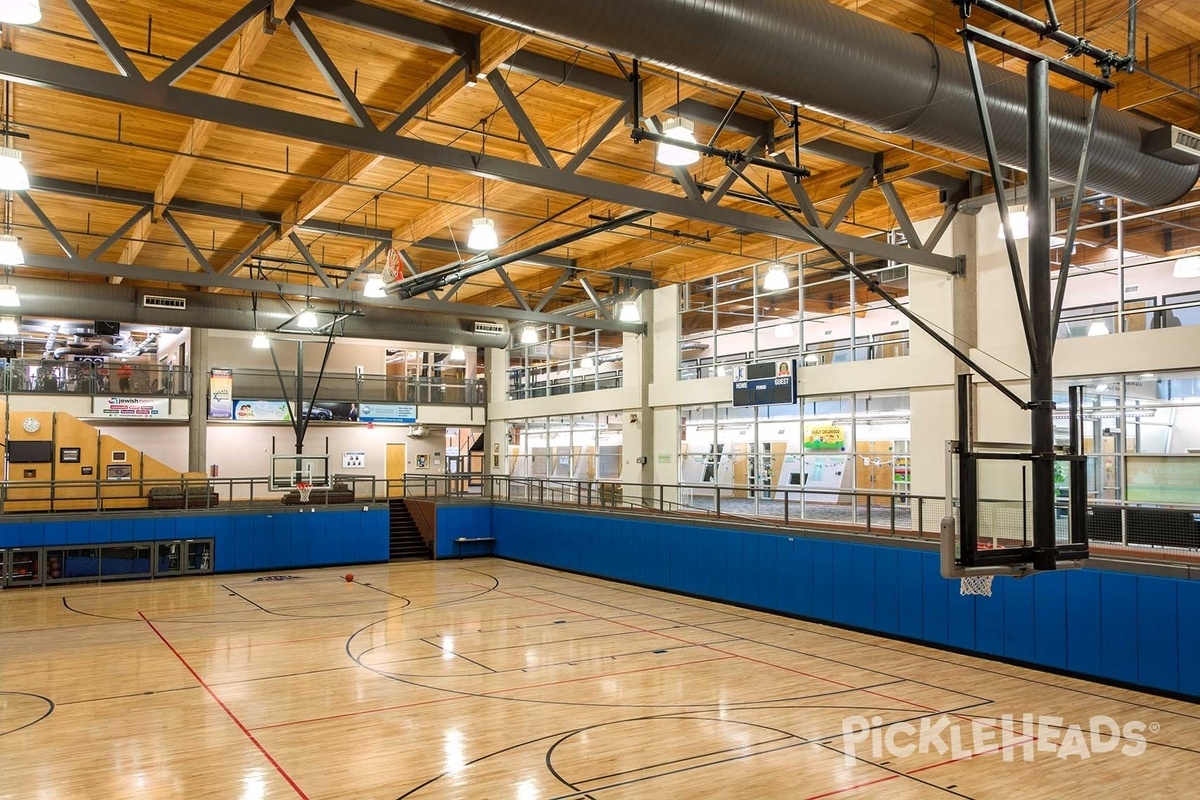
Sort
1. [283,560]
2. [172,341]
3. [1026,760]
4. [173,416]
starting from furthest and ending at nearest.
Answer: [172,341]
[173,416]
[283,560]
[1026,760]

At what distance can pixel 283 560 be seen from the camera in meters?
19.4

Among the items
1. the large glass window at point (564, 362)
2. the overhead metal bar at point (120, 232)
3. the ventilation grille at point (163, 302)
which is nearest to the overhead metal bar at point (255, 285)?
the overhead metal bar at point (120, 232)

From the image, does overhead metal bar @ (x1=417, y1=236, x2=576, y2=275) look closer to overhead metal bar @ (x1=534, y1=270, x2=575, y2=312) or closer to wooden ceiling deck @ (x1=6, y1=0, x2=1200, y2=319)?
wooden ceiling deck @ (x1=6, y1=0, x2=1200, y2=319)

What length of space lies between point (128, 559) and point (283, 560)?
311cm

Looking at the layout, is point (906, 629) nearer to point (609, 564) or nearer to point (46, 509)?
point (609, 564)

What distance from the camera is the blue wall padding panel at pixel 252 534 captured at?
17094 millimetres

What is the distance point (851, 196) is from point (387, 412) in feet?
64.8

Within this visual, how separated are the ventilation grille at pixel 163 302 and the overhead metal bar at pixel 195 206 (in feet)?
12.6

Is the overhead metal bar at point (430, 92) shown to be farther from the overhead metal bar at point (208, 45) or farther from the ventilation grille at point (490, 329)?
the ventilation grille at point (490, 329)

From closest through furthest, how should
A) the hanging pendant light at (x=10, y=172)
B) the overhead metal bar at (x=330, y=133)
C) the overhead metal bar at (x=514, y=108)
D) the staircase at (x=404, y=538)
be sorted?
the overhead metal bar at (x=330, y=133)
the hanging pendant light at (x=10, y=172)
the overhead metal bar at (x=514, y=108)
the staircase at (x=404, y=538)

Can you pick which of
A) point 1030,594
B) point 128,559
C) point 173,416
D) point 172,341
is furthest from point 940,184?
point 172,341

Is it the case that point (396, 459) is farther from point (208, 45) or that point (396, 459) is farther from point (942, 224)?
point (208, 45)

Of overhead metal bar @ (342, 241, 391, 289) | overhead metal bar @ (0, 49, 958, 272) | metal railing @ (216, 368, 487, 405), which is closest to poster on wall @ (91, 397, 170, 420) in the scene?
metal railing @ (216, 368, 487, 405)

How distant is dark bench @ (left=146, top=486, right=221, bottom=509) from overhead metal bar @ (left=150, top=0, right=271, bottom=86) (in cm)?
1300
